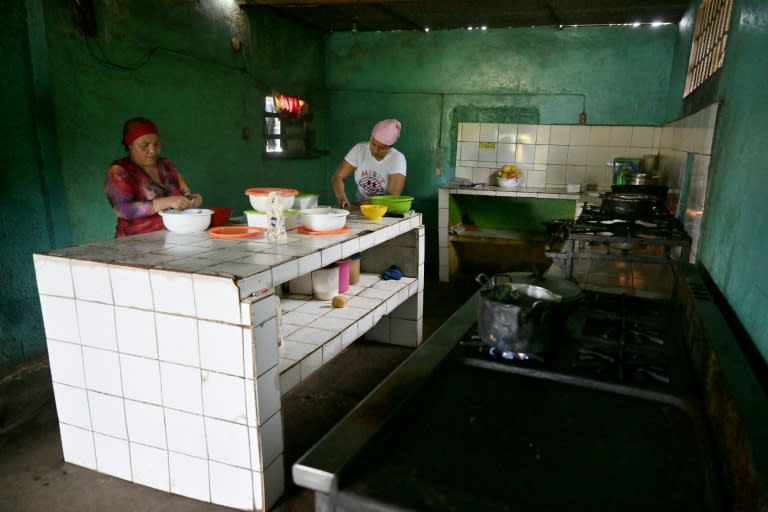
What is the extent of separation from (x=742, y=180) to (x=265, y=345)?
184cm

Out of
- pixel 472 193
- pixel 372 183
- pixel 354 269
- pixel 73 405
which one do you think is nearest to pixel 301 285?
pixel 354 269

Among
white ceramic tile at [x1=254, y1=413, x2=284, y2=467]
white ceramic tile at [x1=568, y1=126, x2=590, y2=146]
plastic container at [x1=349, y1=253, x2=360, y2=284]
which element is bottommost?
white ceramic tile at [x1=254, y1=413, x2=284, y2=467]

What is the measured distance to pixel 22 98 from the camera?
10.3ft

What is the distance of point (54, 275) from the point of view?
83.1 inches

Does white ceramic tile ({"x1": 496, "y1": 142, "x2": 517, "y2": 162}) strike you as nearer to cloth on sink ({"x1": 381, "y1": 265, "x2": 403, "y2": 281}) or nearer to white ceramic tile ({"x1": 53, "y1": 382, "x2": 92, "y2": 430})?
cloth on sink ({"x1": 381, "y1": 265, "x2": 403, "y2": 281})

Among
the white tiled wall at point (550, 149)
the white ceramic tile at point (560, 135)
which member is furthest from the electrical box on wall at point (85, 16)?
the white ceramic tile at point (560, 135)

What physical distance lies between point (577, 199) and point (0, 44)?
16.4 feet

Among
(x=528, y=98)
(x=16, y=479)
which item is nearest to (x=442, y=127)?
(x=528, y=98)

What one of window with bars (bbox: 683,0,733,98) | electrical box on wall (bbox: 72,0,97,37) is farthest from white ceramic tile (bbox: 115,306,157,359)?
window with bars (bbox: 683,0,733,98)

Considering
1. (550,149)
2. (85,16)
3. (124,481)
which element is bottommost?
(124,481)

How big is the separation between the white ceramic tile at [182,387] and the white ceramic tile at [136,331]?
0.09 metres

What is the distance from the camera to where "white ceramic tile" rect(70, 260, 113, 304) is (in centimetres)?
202

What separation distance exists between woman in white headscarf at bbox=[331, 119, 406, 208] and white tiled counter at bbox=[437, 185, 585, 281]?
1.35 metres

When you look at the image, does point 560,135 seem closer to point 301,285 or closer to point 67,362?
point 301,285
